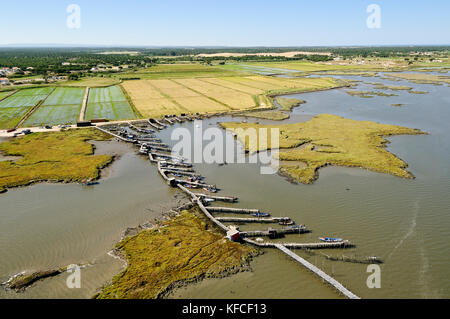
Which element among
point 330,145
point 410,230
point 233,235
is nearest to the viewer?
point 233,235

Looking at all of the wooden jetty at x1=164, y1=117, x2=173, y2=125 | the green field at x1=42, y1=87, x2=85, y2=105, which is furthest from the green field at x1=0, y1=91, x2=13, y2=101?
the wooden jetty at x1=164, y1=117, x2=173, y2=125

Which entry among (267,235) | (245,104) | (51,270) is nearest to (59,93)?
(245,104)

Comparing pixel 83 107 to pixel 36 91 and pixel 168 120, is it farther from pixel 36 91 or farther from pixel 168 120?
pixel 36 91

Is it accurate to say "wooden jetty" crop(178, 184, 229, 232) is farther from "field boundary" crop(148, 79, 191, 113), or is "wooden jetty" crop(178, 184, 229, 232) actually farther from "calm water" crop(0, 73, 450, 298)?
"field boundary" crop(148, 79, 191, 113)
